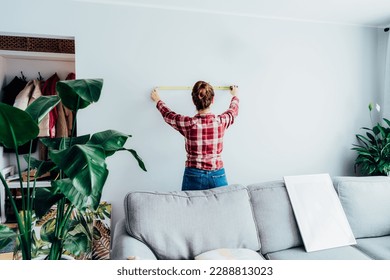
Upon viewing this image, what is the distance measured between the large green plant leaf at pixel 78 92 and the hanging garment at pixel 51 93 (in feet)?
6.92

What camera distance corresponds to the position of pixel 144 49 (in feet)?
7.90

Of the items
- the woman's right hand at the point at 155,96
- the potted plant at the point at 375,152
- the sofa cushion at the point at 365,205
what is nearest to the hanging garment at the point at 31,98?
the woman's right hand at the point at 155,96

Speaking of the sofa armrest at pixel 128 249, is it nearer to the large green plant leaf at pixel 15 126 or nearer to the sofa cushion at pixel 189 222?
the sofa cushion at pixel 189 222

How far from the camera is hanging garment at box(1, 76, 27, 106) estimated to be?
10.4 feet

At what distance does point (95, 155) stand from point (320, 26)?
2711mm

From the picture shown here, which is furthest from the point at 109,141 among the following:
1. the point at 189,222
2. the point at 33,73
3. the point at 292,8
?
the point at 33,73

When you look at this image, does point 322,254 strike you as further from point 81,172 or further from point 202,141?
point 81,172

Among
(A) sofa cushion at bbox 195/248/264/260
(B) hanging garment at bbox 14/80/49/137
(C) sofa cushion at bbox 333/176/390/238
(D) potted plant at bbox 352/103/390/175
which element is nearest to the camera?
(A) sofa cushion at bbox 195/248/264/260

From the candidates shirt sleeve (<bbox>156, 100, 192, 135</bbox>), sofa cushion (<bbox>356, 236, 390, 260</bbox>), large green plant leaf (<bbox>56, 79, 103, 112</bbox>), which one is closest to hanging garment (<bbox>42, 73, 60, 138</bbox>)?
shirt sleeve (<bbox>156, 100, 192, 135</bbox>)

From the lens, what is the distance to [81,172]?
97cm

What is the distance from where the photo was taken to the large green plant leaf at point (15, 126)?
38.5 inches

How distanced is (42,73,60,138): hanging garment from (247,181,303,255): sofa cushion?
2368mm

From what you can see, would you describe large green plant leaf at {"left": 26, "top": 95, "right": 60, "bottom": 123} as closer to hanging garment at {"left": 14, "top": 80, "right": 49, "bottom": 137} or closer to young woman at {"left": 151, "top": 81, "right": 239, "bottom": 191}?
young woman at {"left": 151, "top": 81, "right": 239, "bottom": 191}
